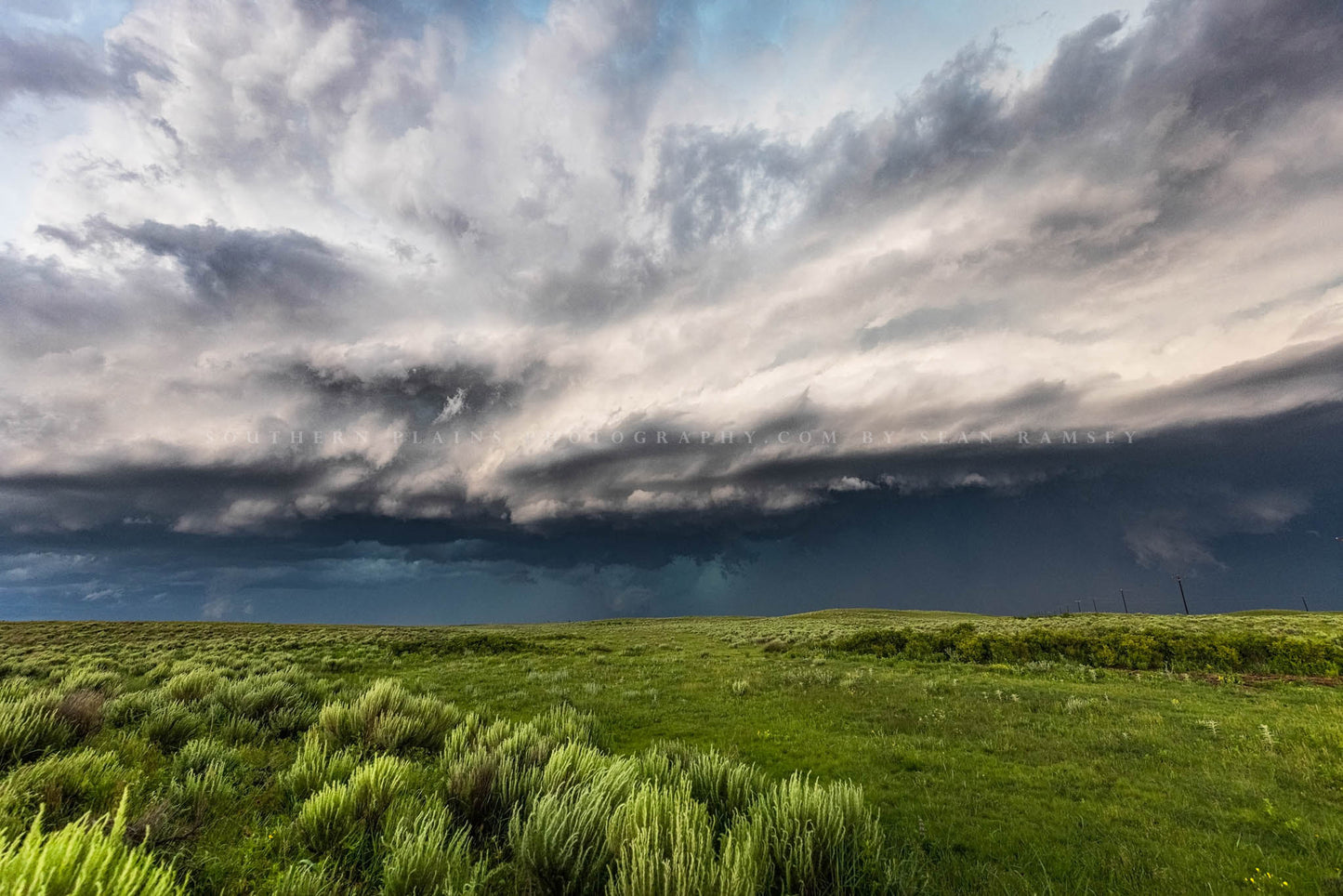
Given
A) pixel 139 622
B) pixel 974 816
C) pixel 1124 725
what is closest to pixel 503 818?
pixel 974 816

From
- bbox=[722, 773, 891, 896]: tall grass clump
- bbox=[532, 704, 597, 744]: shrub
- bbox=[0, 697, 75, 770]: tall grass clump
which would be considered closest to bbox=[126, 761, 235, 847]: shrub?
bbox=[0, 697, 75, 770]: tall grass clump

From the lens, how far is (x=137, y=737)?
7.15 meters

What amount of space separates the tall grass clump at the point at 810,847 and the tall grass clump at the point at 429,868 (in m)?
1.81

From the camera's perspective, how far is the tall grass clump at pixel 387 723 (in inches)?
299

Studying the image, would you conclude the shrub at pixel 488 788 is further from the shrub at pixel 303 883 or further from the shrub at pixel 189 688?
Answer: the shrub at pixel 189 688

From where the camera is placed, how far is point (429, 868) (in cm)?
372

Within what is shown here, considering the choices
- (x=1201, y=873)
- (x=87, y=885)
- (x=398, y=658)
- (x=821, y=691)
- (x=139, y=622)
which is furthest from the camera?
(x=139, y=622)

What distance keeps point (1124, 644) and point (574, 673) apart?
2488 cm

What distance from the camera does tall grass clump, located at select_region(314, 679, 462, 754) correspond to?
7.59 metres

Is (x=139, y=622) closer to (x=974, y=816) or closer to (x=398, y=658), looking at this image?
(x=398, y=658)

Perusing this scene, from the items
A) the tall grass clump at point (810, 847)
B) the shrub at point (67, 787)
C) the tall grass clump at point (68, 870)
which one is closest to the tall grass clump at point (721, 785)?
the tall grass clump at point (810, 847)

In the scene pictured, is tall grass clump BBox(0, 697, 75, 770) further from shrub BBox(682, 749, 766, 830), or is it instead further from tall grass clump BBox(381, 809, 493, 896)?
shrub BBox(682, 749, 766, 830)

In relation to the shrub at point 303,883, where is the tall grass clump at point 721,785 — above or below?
below

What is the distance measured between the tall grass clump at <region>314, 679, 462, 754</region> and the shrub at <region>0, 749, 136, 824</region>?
2331 mm
